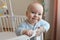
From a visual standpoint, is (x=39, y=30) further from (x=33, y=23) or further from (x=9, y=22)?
(x=9, y=22)

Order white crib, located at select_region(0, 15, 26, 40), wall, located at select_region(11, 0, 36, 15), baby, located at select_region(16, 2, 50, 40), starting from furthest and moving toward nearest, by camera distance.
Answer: wall, located at select_region(11, 0, 36, 15)
white crib, located at select_region(0, 15, 26, 40)
baby, located at select_region(16, 2, 50, 40)

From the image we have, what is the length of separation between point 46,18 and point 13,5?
1.60 feet

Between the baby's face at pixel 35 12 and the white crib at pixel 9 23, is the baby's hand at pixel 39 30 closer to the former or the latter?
the baby's face at pixel 35 12

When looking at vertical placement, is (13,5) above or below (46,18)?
above

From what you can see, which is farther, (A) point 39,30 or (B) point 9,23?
(B) point 9,23

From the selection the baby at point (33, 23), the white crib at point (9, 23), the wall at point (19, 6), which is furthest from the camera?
the wall at point (19, 6)

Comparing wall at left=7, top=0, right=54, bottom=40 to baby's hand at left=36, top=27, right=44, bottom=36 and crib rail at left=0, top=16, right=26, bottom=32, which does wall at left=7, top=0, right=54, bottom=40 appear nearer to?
crib rail at left=0, top=16, right=26, bottom=32

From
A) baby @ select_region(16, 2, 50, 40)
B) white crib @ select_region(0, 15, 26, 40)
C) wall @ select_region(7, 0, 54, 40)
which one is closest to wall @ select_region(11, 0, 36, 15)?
wall @ select_region(7, 0, 54, 40)

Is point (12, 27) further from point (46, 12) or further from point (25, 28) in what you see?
point (25, 28)

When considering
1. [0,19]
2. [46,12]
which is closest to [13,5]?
[0,19]

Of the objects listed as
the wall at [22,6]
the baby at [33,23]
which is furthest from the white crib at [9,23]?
the baby at [33,23]

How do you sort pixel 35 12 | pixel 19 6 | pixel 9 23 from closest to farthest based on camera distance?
pixel 35 12 → pixel 9 23 → pixel 19 6

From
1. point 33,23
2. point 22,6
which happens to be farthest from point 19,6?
point 33,23

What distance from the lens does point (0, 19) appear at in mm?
1818
